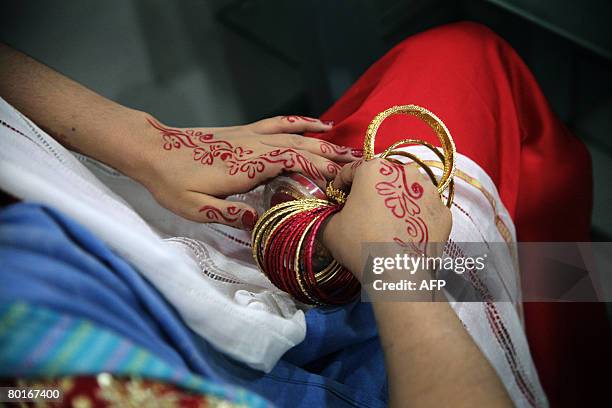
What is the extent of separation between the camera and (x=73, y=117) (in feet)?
2.48

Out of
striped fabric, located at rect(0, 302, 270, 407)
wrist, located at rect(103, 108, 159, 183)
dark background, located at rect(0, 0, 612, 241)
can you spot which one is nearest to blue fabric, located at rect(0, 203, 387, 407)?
striped fabric, located at rect(0, 302, 270, 407)

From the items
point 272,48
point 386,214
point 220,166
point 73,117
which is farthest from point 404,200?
point 272,48

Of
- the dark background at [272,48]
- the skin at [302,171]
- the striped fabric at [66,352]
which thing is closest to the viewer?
the striped fabric at [66,352]

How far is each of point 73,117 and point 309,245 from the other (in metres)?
0.36

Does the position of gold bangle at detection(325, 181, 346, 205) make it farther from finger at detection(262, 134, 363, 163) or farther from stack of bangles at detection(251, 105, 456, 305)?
finger at detection(262, 134, 363, 163)

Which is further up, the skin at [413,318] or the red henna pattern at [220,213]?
the skin at [413,318]

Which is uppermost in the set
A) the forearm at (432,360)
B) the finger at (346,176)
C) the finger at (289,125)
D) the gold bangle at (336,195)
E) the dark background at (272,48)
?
the finger at (346,176)

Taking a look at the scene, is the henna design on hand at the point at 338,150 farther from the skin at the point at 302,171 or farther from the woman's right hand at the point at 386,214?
the woman's right hand at the point at 386,214

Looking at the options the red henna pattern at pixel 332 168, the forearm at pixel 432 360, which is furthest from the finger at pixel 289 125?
the forearm at pixel 432 360

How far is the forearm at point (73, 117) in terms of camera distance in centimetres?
75

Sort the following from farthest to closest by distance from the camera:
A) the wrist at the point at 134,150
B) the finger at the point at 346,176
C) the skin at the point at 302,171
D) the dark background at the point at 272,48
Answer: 1. the dark background at the point at 272,48
2. the wrist at the point at 134,150
3. the finger at the point at 346,176
4. the skin at the point at 302,171

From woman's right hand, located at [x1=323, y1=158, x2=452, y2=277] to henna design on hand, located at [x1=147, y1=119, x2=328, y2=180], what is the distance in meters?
0.13

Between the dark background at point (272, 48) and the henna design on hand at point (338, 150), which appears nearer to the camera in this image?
the henna design on hand at point (338, 150)

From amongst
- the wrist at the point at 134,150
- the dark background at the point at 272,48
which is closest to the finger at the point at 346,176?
the wrist at the point at 134,150
